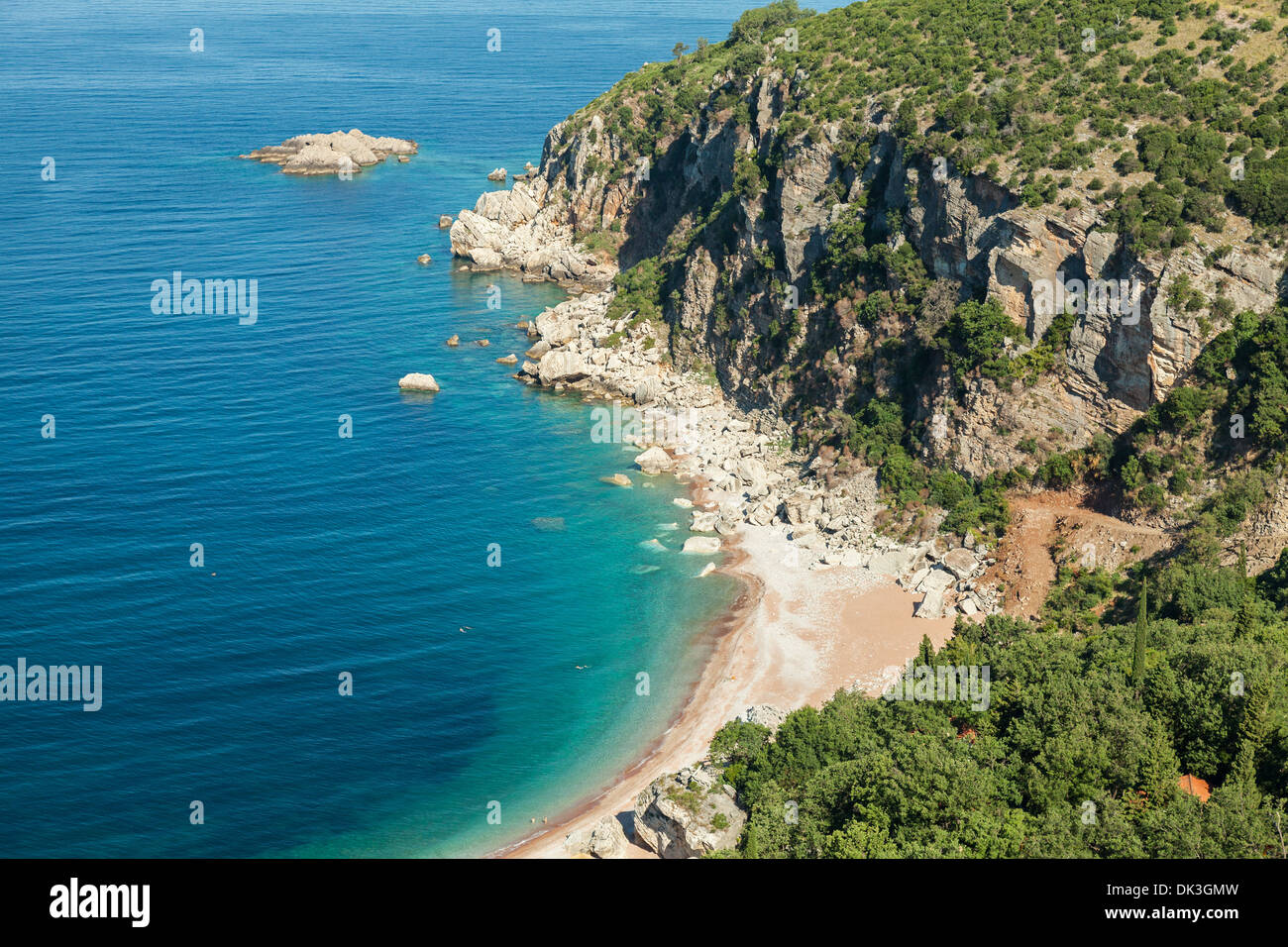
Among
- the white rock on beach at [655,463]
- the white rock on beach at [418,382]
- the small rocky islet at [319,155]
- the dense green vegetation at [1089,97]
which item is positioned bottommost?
the white rock on beach at [655,463]

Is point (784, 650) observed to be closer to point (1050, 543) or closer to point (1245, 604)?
point (1050, 543)

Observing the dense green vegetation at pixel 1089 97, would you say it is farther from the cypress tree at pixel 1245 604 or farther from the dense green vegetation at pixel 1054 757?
the dense green vegetation at pixel 1054 757

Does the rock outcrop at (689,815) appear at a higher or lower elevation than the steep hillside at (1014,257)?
lower

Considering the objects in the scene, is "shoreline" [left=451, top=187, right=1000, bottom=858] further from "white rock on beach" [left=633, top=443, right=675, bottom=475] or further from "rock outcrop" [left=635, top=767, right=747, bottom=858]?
"rock outcrop" [left=635, top=767, right=747, bottom=858]

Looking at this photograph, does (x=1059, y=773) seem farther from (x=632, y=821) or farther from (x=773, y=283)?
(x=773, y=283)

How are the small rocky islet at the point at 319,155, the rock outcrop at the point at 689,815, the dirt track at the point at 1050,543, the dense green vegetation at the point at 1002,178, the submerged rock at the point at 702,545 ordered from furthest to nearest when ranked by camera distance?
the small rocky islet at the point at 319,155, the submerged rock at the point at 702,545, the dense green vegetation at the point at 1002,178, the dirt track at the point at 1050,543, the rock outcrop at the point at 689,815

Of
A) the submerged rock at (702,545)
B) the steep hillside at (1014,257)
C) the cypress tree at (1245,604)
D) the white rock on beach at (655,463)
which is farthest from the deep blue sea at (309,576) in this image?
the cypress tree at (1245,604)

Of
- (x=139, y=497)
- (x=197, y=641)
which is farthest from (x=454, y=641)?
(x=139, y=497)
